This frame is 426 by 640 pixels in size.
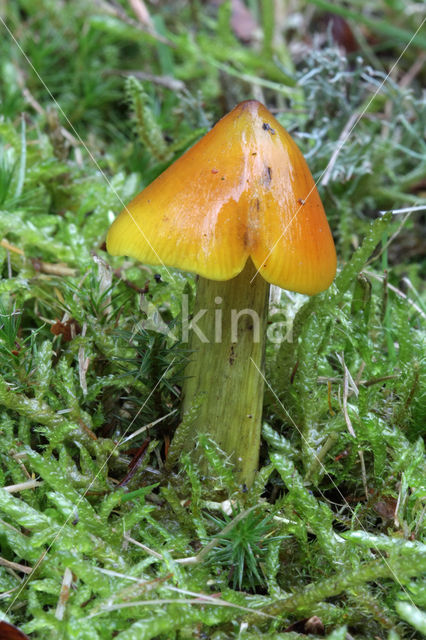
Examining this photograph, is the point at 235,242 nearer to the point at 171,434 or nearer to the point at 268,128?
the point at 268,128

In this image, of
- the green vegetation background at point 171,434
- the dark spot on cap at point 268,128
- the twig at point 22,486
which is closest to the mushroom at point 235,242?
the dark spot on cap at point 268,128

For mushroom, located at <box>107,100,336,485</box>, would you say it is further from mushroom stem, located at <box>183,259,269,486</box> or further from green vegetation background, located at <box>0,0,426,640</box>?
green vegetation background, located at <box>0,0,426,640</box>

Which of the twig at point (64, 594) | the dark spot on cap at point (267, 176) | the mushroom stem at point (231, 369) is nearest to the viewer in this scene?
the twig at point (64, 594)

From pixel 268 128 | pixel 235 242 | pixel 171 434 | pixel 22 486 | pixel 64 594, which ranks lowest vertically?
pixel 64 594

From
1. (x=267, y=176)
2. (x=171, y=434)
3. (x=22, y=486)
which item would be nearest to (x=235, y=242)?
(x=267, y=176)

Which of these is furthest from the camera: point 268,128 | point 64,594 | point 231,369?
point 231,369

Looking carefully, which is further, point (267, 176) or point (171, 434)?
point (171, 434)

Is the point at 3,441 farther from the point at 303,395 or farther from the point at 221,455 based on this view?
the point at 303,395

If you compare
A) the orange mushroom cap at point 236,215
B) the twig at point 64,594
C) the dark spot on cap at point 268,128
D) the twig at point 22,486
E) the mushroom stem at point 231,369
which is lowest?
the twig at point 64,594

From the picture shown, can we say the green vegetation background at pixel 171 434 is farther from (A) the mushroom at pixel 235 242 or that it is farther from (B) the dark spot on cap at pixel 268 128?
(B) the dark spot on cap at pixel 268 128
